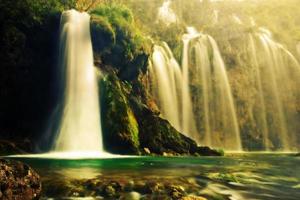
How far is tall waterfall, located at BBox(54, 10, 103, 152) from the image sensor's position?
3578 cm

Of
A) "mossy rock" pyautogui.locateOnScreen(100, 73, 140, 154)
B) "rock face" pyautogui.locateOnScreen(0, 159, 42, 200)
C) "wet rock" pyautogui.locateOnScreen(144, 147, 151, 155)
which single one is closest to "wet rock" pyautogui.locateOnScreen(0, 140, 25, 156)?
"mossy rock" pyautogui.locateOnScreen(100, 73, 140, 154)

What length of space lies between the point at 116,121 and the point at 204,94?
2695 centimetres

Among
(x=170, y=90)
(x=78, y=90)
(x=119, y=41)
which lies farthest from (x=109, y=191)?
(x=170, y=90)

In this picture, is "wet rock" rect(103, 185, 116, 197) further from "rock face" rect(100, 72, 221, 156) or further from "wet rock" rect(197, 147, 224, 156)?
"wet rock" rect(197, 147, 224, 156)

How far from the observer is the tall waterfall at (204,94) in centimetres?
5717

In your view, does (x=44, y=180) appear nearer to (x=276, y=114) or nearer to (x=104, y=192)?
(x=104, y=192)

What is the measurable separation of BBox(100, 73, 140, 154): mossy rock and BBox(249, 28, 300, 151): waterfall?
33.5 m

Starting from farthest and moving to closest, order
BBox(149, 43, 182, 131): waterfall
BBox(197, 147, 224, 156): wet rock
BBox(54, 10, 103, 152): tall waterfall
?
BBox(149, 43, 182, 131): waterfall, BBox(197, 147, 224, 156): wet rock, BBox(54, 10, 103, 152): tall waterfall

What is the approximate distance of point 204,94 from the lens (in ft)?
207

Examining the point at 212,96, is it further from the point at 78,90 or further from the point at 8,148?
the point at 8,148

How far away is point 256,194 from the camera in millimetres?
14875

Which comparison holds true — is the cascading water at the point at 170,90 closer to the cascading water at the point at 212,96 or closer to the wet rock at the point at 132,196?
the cascading water at the point at 212,96

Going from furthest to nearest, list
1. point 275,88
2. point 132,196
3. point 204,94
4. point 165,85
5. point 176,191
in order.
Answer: point 275,88
point 204,94
point 165,85
point 176,191
point 132,196

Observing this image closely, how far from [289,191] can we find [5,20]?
2956cm
